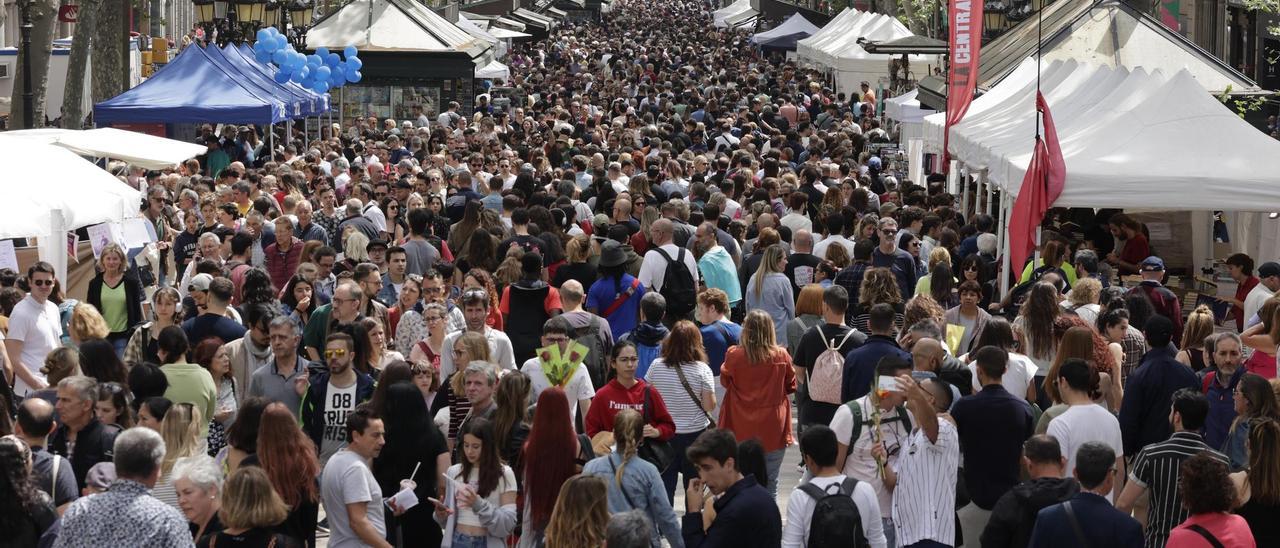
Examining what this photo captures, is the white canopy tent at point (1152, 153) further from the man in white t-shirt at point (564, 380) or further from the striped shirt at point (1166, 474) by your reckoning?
the striped shirt at point (1166, 474)

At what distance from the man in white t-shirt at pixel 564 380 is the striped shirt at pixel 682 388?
36cm

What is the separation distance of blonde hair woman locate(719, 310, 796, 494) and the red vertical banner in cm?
881

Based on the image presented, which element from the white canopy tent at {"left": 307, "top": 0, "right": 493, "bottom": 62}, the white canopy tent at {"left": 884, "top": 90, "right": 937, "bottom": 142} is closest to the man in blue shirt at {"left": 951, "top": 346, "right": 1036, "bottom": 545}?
the white canopy tent at {"left": 884, "top": 90, "right": 937, "bottom": 142}

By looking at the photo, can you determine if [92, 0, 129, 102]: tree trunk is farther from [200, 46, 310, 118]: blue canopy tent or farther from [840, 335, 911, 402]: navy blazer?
[840, 335, 911, 402]: navy blazer

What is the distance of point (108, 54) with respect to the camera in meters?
29.3

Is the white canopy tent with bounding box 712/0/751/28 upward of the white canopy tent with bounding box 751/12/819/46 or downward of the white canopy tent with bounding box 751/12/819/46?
upward

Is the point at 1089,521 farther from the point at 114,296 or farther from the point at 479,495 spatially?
the point at 114,296

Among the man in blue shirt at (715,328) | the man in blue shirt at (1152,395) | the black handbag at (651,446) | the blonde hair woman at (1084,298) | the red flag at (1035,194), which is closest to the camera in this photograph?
the black handbag at (651,446)

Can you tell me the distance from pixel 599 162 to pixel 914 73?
18.4 meters

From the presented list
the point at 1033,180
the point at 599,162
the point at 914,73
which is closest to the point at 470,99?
the point at 914,73

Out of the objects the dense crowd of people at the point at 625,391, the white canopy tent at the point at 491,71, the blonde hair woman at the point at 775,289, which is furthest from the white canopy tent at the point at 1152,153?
the white canopy tent at the point at 491,71

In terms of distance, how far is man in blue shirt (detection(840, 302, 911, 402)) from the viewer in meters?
8.54

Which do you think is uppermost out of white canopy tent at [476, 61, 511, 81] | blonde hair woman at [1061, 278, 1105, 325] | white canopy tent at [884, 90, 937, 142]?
white canopy tent at [476, 61, 511, 81]

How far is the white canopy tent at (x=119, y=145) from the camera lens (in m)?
16.2
